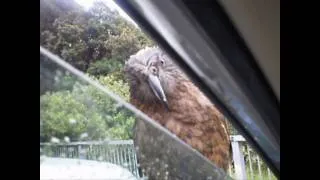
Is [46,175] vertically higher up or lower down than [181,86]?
lower down

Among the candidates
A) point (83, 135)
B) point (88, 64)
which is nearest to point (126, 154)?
point (83, 135)

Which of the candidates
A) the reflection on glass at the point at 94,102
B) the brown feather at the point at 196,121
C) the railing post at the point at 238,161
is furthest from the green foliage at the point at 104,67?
the railing post at the point at 238,161

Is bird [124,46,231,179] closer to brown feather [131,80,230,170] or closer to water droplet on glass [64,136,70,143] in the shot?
brown feather [131,80,230,170]

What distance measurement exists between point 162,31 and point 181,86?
0.15 meters

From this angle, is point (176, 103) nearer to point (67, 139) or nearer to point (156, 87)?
point (156, 87)

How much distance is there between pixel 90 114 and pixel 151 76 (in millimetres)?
179

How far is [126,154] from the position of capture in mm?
853

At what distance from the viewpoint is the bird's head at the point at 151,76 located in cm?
88

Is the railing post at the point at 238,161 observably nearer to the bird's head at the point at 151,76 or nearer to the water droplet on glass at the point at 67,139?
the bird's head at the point at 151,76

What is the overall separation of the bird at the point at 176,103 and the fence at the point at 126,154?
1.3 inches
